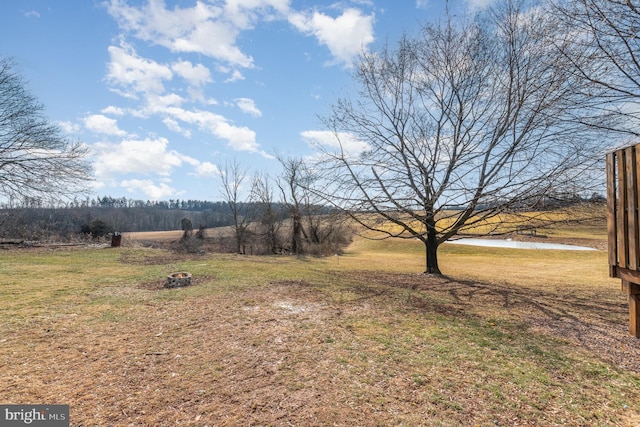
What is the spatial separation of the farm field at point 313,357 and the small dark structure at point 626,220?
116 centimetres

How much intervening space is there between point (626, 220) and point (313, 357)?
11.8ft

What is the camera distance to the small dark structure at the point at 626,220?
272 centimetres

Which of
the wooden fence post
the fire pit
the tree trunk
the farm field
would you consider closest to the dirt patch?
the farm field

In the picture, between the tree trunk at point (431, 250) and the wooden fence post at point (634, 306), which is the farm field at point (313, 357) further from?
the tree trunk at point (431, 250)

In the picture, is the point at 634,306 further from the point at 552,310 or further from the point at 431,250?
the point at 431,250

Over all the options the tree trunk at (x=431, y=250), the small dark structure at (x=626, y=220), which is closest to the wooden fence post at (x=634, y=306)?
the small dark structure at (x=626, y=220)

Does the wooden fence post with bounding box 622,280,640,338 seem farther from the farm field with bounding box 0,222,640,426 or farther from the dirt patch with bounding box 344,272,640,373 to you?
the dirt patch with bounding box 344,272,640,373

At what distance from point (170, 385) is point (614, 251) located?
16.0ft

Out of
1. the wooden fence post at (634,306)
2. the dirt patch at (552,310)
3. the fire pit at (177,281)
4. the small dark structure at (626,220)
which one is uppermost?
the small dark structure at (626,220)

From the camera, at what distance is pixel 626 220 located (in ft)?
9.44

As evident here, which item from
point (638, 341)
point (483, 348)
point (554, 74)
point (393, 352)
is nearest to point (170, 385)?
point (393, 352)

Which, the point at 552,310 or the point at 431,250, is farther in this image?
the point at 431,250

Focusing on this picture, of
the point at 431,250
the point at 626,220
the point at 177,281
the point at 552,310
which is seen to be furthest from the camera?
the point at 431,250

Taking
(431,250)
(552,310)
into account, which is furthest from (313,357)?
(431,250)
